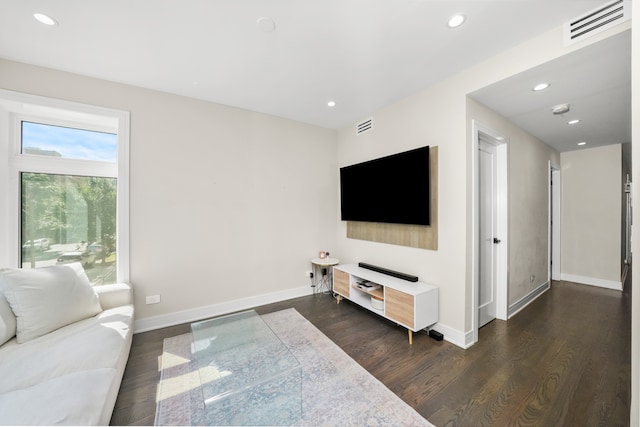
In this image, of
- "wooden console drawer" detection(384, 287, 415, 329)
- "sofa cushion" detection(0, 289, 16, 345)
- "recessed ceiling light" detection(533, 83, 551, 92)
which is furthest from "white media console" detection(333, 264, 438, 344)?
"sofa cushion" detection(0, 289, 16, 345)

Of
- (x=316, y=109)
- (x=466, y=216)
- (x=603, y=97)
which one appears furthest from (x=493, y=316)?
(x=316, y=109)

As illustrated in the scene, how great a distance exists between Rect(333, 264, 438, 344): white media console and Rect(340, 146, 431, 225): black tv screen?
692mm

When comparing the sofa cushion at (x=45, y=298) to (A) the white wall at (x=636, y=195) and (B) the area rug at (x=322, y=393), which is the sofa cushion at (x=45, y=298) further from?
(A) the white wall at (x=636, y=195)

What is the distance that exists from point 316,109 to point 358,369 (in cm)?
302

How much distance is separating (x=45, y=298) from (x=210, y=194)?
1640 mm

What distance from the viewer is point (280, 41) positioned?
76.1 inches

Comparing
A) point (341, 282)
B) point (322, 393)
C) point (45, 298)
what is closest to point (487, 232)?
point (341, 282)

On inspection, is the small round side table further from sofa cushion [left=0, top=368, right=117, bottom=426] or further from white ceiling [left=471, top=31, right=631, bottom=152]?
white ceiling [left=471, top=31, right=631, bottom=152]

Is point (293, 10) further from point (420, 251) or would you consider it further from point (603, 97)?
point (603, 97)

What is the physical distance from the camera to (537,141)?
11.9 ft

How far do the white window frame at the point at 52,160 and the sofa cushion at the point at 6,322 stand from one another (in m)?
0.82

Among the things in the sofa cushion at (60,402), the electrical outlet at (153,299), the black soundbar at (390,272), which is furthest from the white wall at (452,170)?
the electrical outlet at (153,299)

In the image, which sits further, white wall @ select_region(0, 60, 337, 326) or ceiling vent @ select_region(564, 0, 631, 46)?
white wall @ select_region(0, 60, 337, 326)

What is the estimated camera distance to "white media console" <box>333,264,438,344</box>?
91.5 inches
